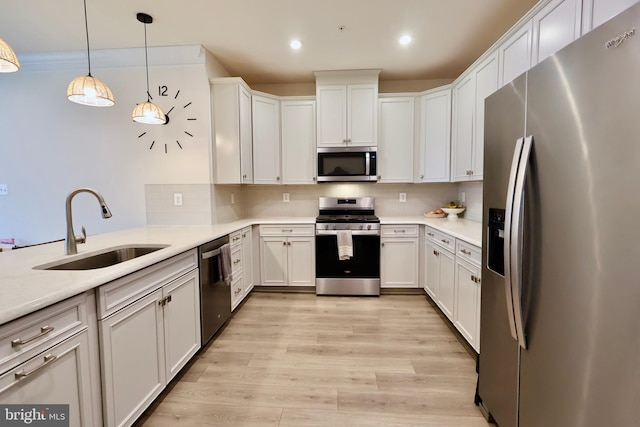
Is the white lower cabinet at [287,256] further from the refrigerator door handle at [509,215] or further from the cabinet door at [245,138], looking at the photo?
the refrigerator door handle at [509,215]

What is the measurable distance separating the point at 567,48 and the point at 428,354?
206 centimetres

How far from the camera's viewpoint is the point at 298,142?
11.7 feet

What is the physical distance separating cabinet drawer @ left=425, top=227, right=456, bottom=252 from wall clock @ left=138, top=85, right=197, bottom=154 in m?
2.76

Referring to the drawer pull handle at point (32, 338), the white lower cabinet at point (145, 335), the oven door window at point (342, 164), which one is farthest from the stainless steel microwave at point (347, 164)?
the drawer pull handle at point (32, 338)

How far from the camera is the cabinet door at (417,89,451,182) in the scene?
3.27 m

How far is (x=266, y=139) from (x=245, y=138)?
366mm

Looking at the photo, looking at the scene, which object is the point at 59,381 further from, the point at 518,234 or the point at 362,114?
the point at 362,114

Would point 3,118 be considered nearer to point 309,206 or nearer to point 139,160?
point 139,160

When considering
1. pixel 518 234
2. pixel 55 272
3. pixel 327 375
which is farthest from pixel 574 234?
pixel 55 272

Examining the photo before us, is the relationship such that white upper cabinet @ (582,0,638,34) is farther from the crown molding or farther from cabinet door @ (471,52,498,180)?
the crown molding

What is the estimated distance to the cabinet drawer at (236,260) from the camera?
2.70m

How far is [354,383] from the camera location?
1.82 m

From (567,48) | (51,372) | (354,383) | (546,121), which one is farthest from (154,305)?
(567,48)

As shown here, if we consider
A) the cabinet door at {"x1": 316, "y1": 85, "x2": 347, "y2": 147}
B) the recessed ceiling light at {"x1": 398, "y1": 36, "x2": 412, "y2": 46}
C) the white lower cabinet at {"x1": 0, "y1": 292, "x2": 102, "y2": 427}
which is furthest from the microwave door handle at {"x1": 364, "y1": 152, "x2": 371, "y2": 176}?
the white lower cabinet at {"x1": 0, "y1": 292, "x2": 102, "y2": 427}
